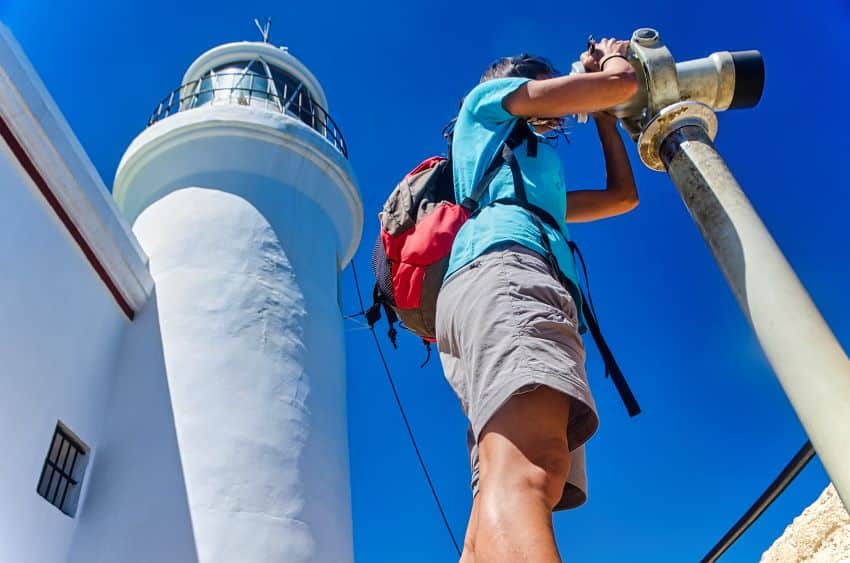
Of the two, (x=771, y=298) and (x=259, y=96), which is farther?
(x=259, y=96)

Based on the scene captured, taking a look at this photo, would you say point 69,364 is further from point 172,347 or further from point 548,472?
point 548,472

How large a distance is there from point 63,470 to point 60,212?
2.00 metres

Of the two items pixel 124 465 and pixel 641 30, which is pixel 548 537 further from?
pixel 124 465

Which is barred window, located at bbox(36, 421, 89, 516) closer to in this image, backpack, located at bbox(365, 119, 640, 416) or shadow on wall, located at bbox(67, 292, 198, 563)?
shadow on wall, located at bbox(67, 292, 198, 563)

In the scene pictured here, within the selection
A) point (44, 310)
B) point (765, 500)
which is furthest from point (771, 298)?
point (44, 310)

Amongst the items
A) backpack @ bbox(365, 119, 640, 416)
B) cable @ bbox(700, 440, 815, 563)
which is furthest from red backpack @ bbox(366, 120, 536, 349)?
cable @ bbox(700, 440, 815, 563)

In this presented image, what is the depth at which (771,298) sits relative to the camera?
152cm

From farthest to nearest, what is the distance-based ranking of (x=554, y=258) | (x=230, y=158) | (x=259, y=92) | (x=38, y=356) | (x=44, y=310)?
1. (x=259, y=92)
2. (x=230, y=158)
3. (x=44, y=310)
4. (x=38, y=356)
5. (x=554, y=258)

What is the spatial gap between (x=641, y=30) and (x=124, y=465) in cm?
526

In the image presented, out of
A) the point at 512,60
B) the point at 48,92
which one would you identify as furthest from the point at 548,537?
the point at 48,92

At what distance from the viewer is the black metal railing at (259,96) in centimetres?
943

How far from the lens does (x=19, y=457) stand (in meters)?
4.96

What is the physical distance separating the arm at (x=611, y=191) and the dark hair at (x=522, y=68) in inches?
9.8

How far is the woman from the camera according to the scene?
4.72 ft
